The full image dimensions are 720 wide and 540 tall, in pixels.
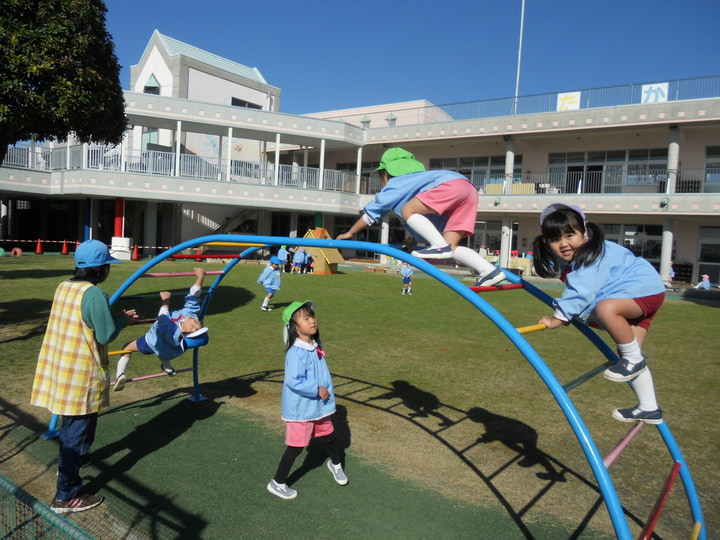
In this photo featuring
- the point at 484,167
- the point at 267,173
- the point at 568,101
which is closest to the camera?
the point at 568,101

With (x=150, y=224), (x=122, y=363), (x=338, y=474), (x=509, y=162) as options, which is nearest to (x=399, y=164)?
(x=338, y=474)

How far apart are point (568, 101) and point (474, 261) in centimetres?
2709

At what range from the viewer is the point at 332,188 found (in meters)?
32.4

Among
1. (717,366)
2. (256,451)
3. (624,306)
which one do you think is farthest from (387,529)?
(717,366)

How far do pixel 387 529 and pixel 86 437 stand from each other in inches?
96.3

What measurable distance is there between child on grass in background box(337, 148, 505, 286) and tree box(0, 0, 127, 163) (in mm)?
7876

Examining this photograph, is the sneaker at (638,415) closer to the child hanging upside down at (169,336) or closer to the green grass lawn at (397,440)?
the green grass lawn at (397,440)

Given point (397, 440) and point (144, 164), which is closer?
point (397, 440)

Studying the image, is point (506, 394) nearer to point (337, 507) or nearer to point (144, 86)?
point (337, 507)

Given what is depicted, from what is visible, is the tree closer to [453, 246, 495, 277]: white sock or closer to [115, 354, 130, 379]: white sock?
[115, 354, 130, 379]: white sock

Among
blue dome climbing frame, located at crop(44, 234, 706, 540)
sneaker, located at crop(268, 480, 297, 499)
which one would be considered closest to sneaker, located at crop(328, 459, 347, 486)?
sneaker, located at crop(268, 480, 297, 499)

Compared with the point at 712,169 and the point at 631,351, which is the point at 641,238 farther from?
the point at 631,351

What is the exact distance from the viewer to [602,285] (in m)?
3.07

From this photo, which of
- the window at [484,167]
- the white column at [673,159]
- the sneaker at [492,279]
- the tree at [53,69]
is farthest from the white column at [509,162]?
the sneaker at [492,279]
